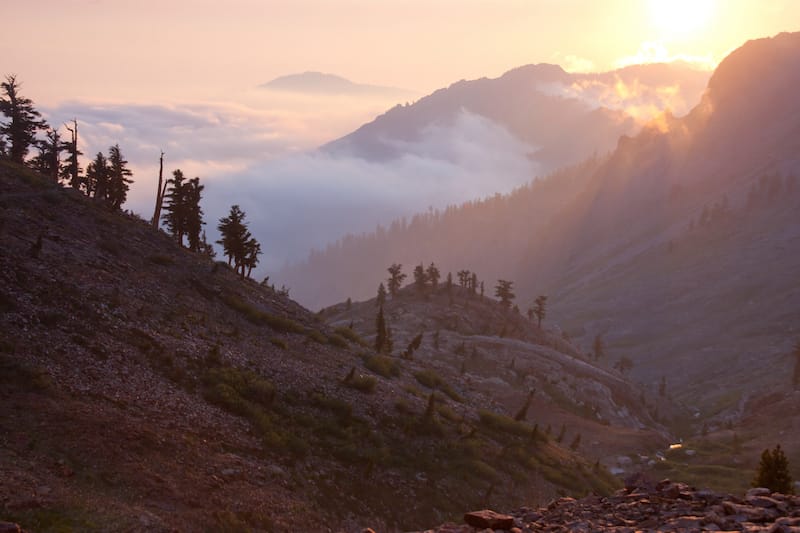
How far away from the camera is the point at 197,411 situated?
103 ft

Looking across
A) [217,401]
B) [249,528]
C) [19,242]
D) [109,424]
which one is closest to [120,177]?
[19,242]

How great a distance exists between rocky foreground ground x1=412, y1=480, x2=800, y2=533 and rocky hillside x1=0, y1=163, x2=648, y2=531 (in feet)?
35.8

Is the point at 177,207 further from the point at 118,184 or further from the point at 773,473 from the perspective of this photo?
the point at 773,473

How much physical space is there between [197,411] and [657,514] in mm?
21585

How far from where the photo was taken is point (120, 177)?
68.9 metres

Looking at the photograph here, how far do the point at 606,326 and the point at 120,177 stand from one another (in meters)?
151

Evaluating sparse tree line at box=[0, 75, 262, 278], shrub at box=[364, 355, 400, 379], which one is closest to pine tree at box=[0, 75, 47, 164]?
sparse tree line at box=[0, 75, 262, 278]

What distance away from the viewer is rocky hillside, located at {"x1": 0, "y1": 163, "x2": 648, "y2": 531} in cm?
2381

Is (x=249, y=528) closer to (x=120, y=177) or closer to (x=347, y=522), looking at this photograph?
(x=347, y=522)

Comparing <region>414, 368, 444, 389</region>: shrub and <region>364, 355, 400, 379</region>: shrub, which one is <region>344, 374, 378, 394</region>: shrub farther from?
<region>414, 368, 444, 389</region>: shrub

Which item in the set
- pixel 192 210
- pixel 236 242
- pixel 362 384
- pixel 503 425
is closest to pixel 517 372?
→ pixel 503 425

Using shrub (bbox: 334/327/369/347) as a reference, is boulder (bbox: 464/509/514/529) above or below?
below

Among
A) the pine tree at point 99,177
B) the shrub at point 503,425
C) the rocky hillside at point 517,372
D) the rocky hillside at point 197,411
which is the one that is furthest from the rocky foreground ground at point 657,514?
the pine tree at point 99,177

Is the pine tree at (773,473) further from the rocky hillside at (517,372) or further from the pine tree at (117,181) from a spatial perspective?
the pine tree at (117,181)
